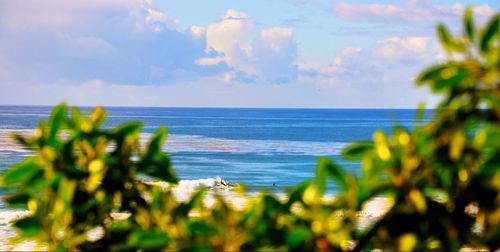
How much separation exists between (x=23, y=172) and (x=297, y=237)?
49 cm

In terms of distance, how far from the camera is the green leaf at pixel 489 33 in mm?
1161

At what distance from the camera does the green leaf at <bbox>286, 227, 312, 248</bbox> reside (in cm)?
114

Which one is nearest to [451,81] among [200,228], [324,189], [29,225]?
[324,189]

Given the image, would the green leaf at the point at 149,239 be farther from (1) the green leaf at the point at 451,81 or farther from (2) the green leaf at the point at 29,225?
(1) the green leaf at the point at 451,81

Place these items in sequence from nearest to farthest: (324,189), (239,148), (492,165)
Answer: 1. (492,165)
2. (324,189)
3. (239,148)

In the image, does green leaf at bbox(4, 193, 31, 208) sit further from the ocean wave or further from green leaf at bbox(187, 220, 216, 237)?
the ocean wave

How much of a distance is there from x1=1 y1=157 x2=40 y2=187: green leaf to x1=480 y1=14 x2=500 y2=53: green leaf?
77cm

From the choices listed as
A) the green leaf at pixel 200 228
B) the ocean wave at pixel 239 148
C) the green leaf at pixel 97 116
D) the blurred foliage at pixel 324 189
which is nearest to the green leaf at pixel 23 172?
the blurred foliage at pixel 324 189

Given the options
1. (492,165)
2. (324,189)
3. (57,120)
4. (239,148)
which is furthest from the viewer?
(239,148)

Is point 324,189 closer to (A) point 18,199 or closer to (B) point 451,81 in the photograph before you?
(B) point 451,81

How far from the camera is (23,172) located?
1.28 metres

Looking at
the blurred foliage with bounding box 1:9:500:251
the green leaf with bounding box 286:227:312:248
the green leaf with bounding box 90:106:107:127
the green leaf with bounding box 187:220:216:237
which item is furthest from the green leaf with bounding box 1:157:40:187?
the green leaf with bounding box 286:227:312:248

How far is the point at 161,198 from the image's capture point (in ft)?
4.36

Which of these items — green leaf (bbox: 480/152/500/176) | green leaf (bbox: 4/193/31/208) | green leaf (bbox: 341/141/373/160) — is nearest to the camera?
green leaf (bbox: 480/152/500/176)
